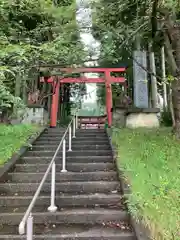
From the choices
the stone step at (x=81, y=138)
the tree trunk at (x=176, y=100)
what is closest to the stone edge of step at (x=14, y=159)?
the stone step at (x=81, y=138)

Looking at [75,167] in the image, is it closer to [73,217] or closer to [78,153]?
[78,153]

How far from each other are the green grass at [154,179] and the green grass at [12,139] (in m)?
2.53

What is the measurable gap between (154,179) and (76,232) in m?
1.67

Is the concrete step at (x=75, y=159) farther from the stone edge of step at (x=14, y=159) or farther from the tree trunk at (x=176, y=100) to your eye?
the tree trunk at (x=176, y=100)

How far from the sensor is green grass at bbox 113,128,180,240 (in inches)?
155

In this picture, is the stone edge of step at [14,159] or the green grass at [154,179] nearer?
the green grass at [154,179]

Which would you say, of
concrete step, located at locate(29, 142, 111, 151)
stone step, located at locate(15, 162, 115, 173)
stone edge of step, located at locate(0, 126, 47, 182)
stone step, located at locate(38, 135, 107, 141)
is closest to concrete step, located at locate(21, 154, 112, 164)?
stone edge of step, located at locate(0, 126, 47, 182)

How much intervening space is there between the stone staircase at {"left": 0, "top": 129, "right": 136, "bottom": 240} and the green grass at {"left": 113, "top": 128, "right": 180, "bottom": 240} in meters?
0.33

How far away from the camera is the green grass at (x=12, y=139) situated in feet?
23.4

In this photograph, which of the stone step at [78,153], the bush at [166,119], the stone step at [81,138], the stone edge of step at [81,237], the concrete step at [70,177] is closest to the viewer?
the stone edge of step at [81,237]

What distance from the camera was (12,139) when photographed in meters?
8.59

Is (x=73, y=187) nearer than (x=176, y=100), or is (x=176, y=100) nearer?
(x=73, y=187)

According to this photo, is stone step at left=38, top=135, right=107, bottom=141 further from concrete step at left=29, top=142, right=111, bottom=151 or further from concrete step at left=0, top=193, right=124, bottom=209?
concrete step at left=0, top=193, right=124, bottom=209

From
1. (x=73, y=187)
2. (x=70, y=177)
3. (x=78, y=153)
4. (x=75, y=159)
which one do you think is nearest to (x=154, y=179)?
(x=73, y=187)
